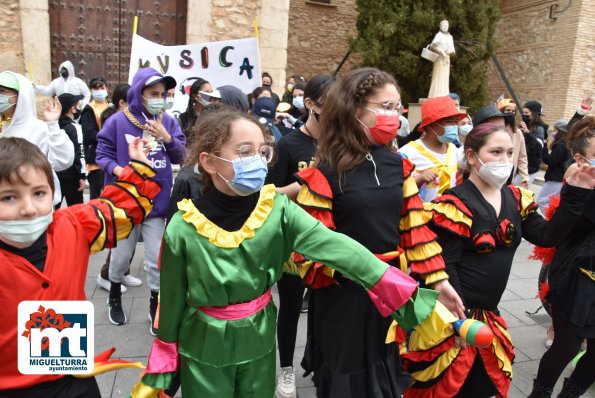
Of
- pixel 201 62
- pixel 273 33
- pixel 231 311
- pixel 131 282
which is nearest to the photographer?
pixel 231 311

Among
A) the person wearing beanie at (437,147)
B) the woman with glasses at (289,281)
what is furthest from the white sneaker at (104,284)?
the person wearing beanie at (437,147)

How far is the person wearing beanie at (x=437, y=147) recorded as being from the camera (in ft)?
11.2

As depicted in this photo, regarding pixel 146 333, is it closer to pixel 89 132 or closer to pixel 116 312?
pixel 116 312

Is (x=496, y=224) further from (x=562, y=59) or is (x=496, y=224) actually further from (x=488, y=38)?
(x=562, y=59)

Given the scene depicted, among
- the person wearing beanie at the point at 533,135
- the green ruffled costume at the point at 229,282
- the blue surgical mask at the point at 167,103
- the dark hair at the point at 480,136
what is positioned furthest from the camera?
the person wearing beanie at the point at 533,135

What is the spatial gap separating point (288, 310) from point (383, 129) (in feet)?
4.32

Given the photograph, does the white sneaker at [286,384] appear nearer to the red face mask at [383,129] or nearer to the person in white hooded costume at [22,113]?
the red face mask at [383,129]

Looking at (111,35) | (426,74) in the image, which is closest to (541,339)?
(111,35)

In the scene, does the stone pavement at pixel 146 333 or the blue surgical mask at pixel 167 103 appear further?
the blue surgical mask at pixel 167 103

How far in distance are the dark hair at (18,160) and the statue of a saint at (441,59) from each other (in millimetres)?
10801

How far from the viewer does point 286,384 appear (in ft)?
9.45

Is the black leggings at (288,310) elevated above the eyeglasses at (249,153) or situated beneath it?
situated beneath

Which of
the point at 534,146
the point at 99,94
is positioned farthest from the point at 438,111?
the point at 99,94

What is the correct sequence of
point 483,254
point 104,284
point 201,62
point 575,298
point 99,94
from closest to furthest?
point 483,254 → point 575,298 → point 104,284 → point 99,94 → point 201,62
